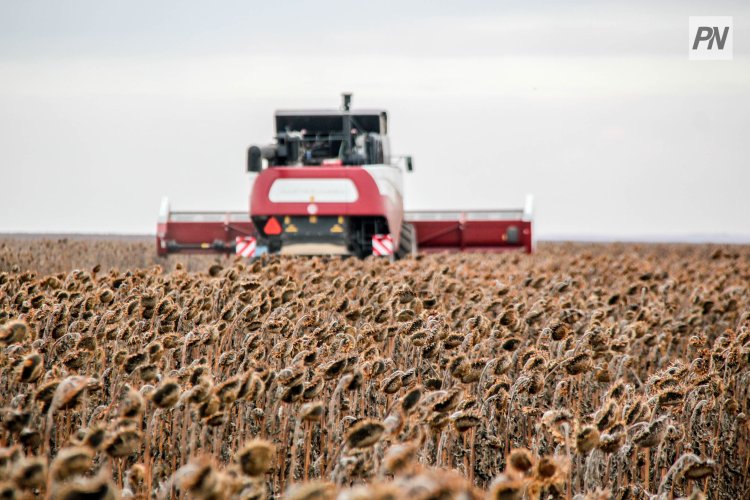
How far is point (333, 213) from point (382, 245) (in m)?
1.05

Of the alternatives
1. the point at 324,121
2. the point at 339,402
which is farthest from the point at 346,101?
the point at 339,402

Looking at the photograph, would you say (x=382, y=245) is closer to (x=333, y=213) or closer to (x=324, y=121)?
(x=333, y=213)

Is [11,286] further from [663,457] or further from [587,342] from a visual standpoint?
[663,457]

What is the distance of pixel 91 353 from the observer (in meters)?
5.70

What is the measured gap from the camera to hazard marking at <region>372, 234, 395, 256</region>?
1691 centimetres

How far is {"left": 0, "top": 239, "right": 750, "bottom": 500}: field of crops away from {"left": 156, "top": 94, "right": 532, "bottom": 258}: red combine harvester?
284 inches

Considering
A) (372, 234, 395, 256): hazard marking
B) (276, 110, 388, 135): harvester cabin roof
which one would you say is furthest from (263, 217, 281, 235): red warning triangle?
(276, 110, 388, 135): harvester cabin roof

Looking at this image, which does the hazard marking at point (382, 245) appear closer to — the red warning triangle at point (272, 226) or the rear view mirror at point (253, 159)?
the red warning triangle at point (272, 226)

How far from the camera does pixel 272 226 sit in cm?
1666

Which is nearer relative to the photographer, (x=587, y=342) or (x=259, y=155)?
(x=587, y=342)

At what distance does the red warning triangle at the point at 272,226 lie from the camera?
1662 cm

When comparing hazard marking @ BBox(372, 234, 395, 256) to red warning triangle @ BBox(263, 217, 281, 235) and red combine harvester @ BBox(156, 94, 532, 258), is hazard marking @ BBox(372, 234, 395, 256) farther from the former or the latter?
red warning triangle @ BBox(263, 217, 281, 235)

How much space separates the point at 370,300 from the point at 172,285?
4.76 feet

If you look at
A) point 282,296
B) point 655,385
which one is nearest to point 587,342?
point 655,385
